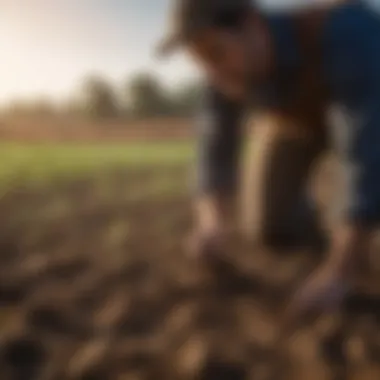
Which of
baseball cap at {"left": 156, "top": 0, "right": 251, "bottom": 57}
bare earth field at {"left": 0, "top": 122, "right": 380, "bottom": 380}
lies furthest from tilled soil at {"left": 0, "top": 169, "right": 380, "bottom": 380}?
baseball cap at {"left": 156, "top": 0, "right": 251, "bottom": 57}

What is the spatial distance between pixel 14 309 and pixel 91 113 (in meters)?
0.17

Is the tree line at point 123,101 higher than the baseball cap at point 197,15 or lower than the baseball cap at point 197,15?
lower

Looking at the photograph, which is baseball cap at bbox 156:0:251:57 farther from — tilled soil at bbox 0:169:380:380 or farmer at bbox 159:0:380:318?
tilled soil at bbox 0:169:380:380

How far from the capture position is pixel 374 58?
0.61 meters

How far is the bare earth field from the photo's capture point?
1.97ft

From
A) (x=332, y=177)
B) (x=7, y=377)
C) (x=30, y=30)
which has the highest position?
(x=30, y=30)

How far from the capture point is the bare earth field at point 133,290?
0.60 m

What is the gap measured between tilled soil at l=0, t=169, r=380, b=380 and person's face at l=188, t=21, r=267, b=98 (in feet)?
0.28

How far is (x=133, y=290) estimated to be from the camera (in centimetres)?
64

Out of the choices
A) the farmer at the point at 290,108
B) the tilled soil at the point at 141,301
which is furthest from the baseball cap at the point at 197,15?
the tilled soil at the point at 141,301

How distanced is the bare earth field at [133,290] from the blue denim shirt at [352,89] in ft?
0.14

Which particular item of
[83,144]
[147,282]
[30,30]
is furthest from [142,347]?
[30,30]

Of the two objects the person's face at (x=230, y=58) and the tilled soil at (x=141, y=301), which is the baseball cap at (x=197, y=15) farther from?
the tilled soil at (x=141, y=301)

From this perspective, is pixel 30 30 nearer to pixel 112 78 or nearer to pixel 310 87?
pixel 112 78
